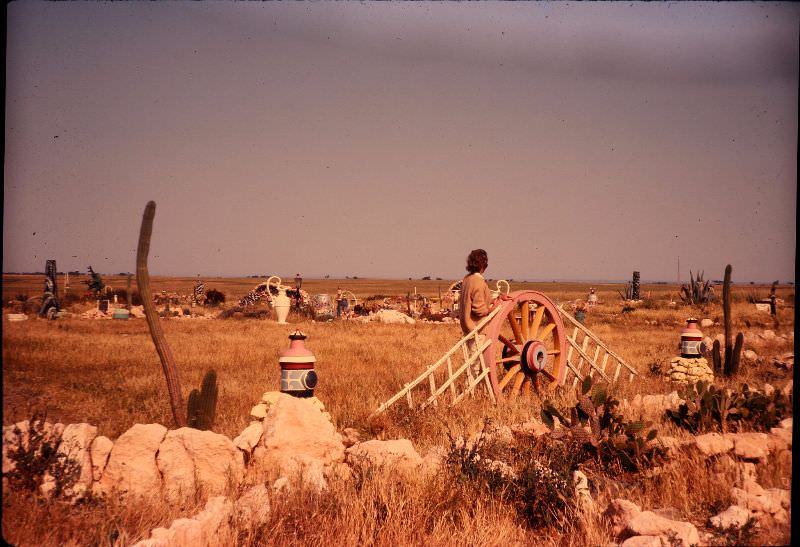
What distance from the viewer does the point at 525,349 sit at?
8.25 metres

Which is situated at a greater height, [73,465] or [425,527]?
[73,465]

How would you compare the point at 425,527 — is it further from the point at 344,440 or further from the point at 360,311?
the point at 360,311

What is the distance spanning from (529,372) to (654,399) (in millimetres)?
1626

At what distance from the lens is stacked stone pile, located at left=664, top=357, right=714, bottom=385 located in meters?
9.11

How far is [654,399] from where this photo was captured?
7.27 meters

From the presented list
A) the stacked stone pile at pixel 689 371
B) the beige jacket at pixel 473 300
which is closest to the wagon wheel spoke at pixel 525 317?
the beige jacket at pixel 473 300

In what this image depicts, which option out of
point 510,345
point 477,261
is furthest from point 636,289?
point 477,261

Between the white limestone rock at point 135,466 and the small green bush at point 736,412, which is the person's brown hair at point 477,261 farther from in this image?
the white limestone rock at point 135,466

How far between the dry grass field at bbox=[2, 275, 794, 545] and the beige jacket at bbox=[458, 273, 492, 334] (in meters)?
1.04

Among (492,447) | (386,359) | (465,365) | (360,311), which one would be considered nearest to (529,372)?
(465,365)

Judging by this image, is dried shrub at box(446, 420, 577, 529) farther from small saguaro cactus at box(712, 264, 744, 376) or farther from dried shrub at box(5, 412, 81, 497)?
small saguaro cactus at box(712, 264, 744, 376)

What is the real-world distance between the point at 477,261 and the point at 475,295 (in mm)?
436

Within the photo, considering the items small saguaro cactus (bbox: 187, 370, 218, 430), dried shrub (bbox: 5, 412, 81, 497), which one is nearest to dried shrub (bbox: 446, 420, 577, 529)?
small saguaro cactus (bbox: 187, 370, 218, 430)

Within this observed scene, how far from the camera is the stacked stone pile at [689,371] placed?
9.11 metres
